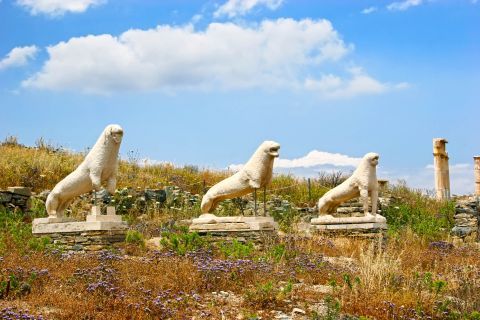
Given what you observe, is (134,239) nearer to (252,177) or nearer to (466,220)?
(252,177)

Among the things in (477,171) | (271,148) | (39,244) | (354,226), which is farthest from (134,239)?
(477,171)

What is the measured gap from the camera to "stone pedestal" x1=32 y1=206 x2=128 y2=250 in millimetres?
12320

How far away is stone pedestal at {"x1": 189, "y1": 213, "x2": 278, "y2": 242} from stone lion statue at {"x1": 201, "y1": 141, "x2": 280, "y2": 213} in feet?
1.41

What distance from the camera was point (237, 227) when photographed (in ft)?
43.8

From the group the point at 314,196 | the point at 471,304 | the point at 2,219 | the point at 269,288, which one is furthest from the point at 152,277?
the point at 314,196

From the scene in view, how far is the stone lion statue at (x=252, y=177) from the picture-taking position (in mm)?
13281

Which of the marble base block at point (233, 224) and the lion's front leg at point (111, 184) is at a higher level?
the lion's front leg at point (111, 184)

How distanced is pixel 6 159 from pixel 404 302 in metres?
15.8

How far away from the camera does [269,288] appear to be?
8.05m

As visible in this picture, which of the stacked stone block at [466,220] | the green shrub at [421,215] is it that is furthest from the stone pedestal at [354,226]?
the stacked stone block at [466,220]

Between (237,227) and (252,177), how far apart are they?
1082 millimetres

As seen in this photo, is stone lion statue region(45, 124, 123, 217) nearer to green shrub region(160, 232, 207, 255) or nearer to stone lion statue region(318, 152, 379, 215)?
green shrub region(160, 232, 207, 255)

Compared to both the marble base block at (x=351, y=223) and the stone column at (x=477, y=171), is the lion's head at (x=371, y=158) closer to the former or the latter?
the marble base block at (x=351, y=223)

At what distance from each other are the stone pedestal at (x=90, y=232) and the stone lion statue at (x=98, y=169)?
1.72ft
